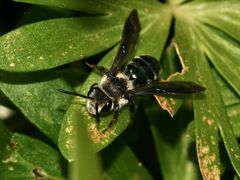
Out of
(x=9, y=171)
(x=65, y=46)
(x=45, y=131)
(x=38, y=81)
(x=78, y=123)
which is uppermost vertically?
(x=78, y=123)

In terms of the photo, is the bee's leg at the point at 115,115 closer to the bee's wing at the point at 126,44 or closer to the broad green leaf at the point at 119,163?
the bee's wing at the point at 126,44

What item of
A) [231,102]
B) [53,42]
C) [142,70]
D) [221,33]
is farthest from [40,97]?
[221,33]

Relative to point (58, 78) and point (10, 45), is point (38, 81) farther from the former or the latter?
point (10, 45)

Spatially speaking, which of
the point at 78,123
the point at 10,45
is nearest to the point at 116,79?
the point at 10,45

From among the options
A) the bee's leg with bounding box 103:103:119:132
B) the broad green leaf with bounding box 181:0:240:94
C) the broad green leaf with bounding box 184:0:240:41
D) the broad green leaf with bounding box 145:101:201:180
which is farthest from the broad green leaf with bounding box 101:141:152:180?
the broad green leaf with bounding box 184:0:240:41

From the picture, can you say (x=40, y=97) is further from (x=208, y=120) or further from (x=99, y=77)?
(x=208, y=120)

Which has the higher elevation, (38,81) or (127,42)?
(127,42)

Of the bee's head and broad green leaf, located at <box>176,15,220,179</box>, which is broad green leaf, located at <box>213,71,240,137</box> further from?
the bee's head
